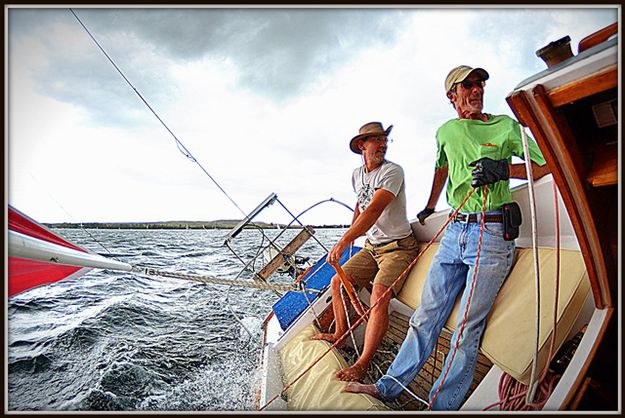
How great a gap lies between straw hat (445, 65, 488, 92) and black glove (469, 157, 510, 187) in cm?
54

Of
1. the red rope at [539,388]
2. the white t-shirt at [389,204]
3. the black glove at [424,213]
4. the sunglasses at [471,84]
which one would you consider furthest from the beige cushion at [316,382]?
the sunglasses at [471,84]

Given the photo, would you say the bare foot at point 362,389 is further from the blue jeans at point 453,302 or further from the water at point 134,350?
the water at point 134,350

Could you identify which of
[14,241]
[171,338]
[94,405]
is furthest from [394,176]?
[171,338]

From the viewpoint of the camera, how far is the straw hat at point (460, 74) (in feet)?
6.13

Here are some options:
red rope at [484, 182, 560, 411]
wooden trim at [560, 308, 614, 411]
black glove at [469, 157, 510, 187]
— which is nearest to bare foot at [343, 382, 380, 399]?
red rope at [484, 182, 560, 411]

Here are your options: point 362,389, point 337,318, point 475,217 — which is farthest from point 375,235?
point 362,389

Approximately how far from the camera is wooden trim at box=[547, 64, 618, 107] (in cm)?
91

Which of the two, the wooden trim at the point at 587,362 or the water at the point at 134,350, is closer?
the wooden trim at the point at 587,362

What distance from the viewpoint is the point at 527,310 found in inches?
63.0

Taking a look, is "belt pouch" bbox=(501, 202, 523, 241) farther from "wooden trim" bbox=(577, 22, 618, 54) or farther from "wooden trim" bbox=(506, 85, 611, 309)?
"wooden trim" bbox=(577, 22, 618, 54)

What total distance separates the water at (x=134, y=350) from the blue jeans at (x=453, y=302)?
1.37 m

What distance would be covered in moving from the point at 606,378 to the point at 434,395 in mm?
753

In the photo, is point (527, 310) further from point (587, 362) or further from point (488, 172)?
point (488, 172)

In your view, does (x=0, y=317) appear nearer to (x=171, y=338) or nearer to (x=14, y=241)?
(x=14, y=241)
